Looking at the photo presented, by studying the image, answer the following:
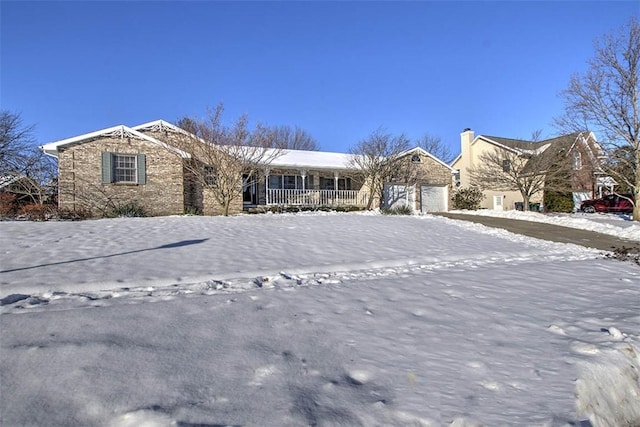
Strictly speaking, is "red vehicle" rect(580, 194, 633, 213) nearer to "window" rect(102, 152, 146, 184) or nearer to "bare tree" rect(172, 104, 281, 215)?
"bare tree" rect(172, 104, 281, 215)

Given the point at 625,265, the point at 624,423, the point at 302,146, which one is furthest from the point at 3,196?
the point at 302,146

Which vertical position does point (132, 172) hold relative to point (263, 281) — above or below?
above

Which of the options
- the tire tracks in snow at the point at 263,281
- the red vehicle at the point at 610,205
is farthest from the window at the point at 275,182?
the red vehicle at the point at 610,205

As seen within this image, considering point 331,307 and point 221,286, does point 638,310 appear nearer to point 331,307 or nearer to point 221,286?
point 331,307

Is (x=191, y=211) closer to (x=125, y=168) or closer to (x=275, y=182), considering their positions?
(x=125, y=168)

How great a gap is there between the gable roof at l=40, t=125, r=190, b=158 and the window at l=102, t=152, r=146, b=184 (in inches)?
34.9

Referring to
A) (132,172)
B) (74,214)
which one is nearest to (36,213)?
(74,214)

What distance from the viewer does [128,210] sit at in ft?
48.1

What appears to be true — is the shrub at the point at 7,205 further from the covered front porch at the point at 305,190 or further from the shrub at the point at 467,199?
the shrub at the point at 467,199

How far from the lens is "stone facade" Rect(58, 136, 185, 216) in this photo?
14812 millimetres

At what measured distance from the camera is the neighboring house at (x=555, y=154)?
60.3ft

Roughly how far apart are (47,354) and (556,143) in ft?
89.7

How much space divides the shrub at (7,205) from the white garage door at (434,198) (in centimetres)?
2182

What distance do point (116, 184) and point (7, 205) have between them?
4.29m
